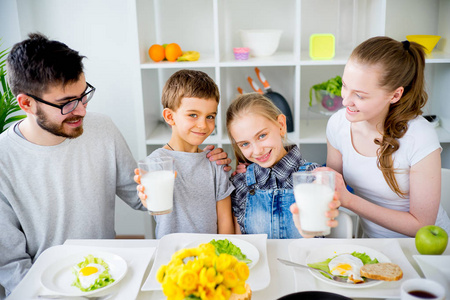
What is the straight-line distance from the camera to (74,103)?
62.5 inches

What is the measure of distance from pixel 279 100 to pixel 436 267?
156 centimetres

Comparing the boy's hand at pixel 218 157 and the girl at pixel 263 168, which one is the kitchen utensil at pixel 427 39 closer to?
the girl at pixel 263 168

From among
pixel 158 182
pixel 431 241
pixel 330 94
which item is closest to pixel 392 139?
pixel 431 241

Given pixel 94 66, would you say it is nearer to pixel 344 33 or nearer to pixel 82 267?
pixel 344 33

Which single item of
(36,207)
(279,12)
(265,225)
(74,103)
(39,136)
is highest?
(279,12)

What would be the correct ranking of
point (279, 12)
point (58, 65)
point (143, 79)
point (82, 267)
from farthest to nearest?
point (279, 12) < point (143, 79) < point (58, 65) < point (82, 267)

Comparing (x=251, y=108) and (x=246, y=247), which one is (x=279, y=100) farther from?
(x=246, y=247)

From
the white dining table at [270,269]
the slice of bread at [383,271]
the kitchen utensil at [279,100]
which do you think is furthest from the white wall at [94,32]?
the slice of bread at [383,271]

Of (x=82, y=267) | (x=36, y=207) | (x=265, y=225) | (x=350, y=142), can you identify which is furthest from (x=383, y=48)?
(x=36, y=207)

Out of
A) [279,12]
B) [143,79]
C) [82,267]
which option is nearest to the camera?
[82,267]

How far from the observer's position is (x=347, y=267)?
48.6 inches

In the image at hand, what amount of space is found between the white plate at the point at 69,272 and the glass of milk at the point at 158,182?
194 millimetres

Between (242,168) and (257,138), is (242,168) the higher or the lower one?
the lower one

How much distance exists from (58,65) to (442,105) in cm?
234
